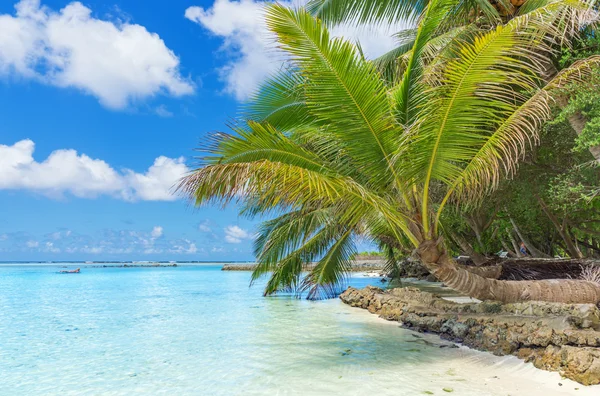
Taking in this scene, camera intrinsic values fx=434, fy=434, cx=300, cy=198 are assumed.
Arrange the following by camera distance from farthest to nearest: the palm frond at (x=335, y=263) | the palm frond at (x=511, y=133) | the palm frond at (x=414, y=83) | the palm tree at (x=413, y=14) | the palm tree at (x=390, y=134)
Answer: the palm frond at (x=335, y=263) → the palm tree at (x=413, y=14) → the palm frond at (x=414, y=83) → the palm frond at (x=511, y=133) → the palm tree at (x=390, y=134)

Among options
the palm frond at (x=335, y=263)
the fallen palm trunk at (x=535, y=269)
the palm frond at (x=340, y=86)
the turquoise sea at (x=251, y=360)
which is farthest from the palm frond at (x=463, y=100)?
the palm frond at (x=335, y=263)

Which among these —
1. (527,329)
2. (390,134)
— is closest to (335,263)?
(527,329)

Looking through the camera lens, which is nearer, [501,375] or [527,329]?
[501,375]

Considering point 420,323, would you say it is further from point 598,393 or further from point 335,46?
point 335,46

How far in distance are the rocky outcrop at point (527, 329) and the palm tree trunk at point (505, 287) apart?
0.36 m

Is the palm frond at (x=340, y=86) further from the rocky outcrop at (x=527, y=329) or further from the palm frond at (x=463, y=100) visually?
the rocky outcrop at (x=527, y=329)

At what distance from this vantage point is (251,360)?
5.98 m

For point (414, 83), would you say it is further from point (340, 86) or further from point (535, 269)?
point (535, 269)

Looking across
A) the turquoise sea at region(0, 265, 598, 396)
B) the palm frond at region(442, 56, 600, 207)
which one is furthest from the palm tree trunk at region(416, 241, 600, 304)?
the palm frond at region(442, 56, 600, 207)

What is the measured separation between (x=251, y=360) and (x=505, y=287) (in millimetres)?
4457

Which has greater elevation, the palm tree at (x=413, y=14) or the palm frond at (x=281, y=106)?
the palm tree at (x=413, y=14)

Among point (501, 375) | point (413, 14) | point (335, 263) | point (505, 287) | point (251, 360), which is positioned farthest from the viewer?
point (335, 263)

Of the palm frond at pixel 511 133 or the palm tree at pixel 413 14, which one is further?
the palm tree at pixel 413 14

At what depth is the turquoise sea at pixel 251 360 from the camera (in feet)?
15.2
